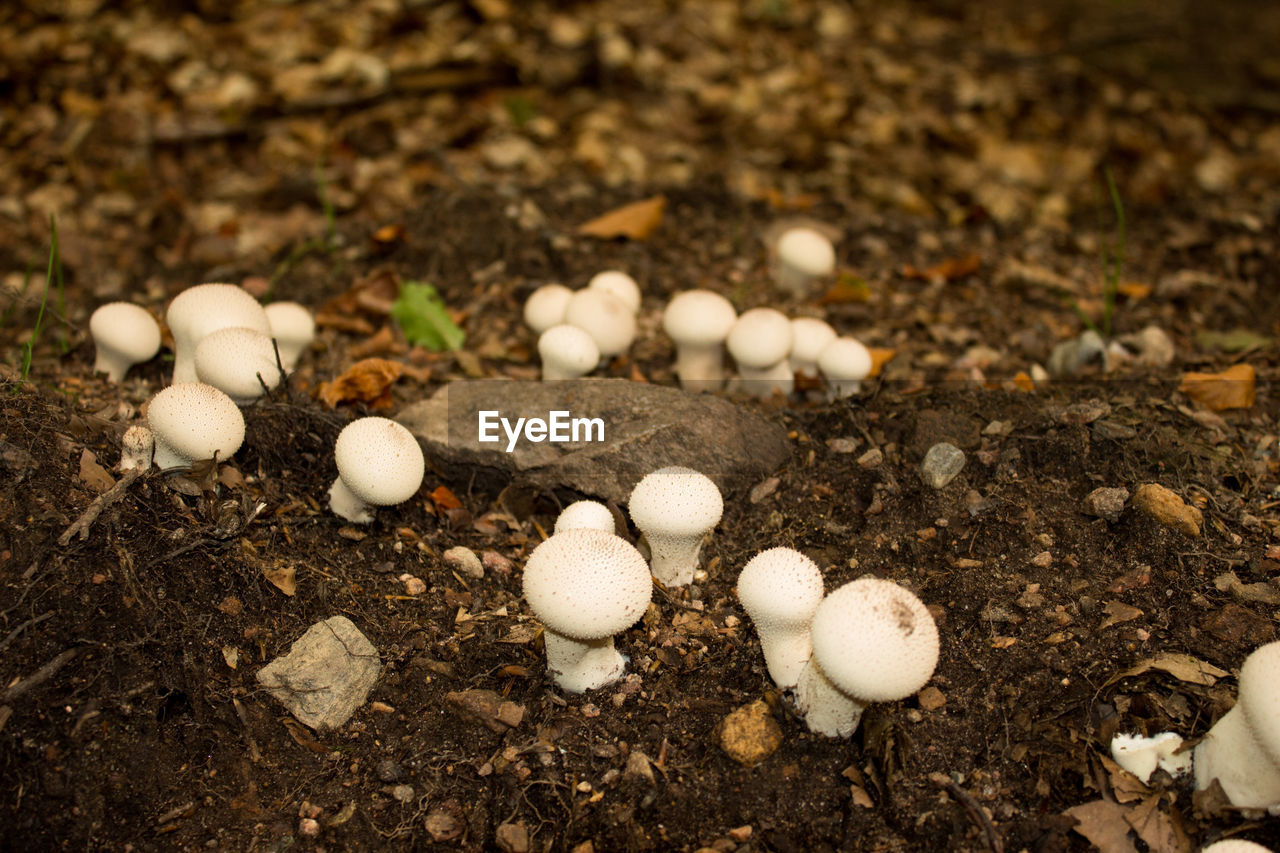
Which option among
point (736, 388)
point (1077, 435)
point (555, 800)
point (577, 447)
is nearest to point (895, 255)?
point (736, 388)

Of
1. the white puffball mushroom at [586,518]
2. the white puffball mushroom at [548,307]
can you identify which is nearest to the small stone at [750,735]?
the white puffball mushroom at [586,518]

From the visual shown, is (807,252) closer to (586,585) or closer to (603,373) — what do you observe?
(603,373)

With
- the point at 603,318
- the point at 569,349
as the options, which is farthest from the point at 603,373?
the point at 569,349

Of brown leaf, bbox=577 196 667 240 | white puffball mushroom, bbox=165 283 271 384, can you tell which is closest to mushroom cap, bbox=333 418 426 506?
white puffball mushroom, bbox=165 283 271 384

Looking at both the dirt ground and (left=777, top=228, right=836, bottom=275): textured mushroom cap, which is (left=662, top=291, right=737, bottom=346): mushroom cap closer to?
the dirt ground

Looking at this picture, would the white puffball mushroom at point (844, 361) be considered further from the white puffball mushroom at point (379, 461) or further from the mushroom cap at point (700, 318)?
the white puffball mushroom at point (379, 461)

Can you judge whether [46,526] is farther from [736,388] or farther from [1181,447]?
[1181,447]
